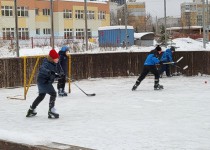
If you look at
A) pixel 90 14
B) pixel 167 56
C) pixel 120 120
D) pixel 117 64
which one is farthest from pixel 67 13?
pixel 120 120

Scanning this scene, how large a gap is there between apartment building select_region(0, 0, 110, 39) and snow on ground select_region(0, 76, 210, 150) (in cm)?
4043

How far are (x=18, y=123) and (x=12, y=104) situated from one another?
309 centimetres

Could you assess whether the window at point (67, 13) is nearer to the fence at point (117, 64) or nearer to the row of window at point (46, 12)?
the row of window at point (46, 12)

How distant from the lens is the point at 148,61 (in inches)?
548

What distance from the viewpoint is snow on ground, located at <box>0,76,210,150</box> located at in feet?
21.5

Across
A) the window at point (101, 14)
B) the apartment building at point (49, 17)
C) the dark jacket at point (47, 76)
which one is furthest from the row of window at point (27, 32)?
the dark jacket at point (47, 76)

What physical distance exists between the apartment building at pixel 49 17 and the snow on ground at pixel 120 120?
40.4m

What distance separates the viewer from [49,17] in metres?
60.8

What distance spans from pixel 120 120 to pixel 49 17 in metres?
53.7

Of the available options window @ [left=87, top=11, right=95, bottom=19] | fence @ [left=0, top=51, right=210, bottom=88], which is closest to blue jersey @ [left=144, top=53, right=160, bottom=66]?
fence @ [left=0, top=51, right=210, bottom=88]

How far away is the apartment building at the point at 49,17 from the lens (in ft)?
175

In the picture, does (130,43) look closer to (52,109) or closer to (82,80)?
(82,80)

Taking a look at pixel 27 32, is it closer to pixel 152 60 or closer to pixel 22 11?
pixel 22 11

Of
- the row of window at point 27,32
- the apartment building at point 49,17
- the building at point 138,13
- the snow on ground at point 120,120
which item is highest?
the building at point 138,13
